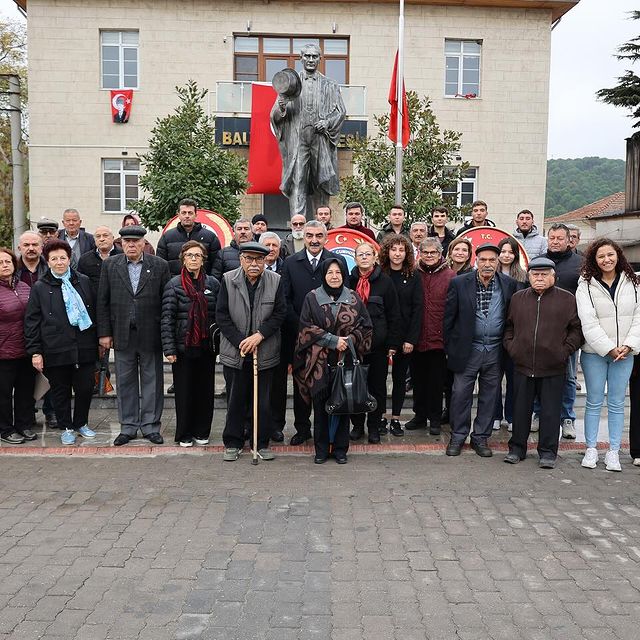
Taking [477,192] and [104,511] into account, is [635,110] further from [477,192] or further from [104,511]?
[104,511]

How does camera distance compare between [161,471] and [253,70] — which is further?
[253,70]

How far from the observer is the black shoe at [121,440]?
23.3 feet

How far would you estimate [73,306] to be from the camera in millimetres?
7121

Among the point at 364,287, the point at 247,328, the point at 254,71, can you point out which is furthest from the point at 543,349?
the point at 254,71

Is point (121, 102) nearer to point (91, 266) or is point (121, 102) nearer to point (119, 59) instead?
point (119, 59)

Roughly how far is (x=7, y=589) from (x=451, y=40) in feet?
70.3

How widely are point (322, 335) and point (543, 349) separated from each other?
205 cm

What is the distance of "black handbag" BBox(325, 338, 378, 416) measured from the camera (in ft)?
20.8

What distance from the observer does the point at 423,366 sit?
767 cm

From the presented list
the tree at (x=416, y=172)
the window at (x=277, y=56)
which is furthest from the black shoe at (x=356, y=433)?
the window at (x=277, y=56)

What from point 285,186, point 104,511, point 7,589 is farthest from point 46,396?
point 285,186

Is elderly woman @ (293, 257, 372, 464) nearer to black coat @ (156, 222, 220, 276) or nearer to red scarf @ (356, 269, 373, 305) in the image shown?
red scarf @ (356, 269, 373, 305)

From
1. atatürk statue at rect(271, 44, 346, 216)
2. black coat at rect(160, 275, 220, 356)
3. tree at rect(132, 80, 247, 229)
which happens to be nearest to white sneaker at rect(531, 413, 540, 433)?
black coat at rect(160, 275, 220, 356)

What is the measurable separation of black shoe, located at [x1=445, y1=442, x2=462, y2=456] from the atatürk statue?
23.2 ft
